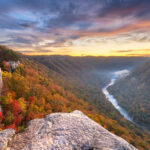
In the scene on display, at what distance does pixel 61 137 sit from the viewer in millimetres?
10234

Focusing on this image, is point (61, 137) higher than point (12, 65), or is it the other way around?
point (12, 65)

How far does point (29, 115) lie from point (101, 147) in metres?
13.3

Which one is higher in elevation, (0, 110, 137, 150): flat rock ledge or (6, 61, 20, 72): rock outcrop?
(6, 61, 20, 72): rock outcrop

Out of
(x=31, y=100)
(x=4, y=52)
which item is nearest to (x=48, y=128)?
(x=31, y=100)

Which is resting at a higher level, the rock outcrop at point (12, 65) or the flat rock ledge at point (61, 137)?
the rock outcrop at point (12, 65)

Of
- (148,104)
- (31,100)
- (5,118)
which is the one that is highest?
(5,118)

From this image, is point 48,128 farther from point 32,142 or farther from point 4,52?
point 4,52

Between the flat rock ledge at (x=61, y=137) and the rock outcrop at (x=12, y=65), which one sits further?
the rock outcrop at (x=12, y=65)

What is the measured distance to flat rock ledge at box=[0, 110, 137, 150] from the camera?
938 centimetres

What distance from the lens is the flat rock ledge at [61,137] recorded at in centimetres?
938

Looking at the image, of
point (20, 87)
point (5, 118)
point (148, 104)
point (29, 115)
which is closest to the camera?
point (5, 118)

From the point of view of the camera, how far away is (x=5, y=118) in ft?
49.1

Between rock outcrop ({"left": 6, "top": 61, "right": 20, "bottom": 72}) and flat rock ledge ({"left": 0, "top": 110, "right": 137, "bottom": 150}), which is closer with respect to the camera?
flat rock ledge ({"left": 0, "top": 110, "right": 137, "bottom": 150})

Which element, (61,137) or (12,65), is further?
(12,65)
